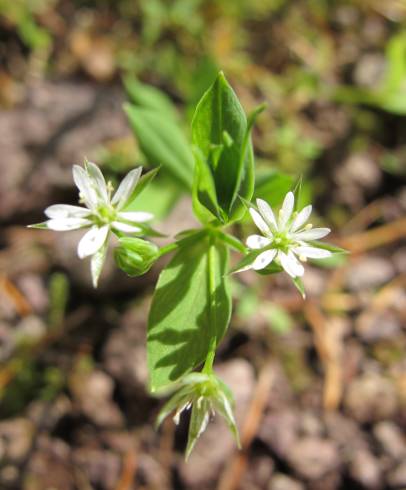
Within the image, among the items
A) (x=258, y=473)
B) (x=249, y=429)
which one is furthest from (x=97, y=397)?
(x=258, y=473)

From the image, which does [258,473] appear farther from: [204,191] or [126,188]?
[126,188]

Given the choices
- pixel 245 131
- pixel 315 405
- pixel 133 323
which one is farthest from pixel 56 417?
pixel 245 131

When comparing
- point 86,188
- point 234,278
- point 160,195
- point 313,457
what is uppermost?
point 86,188

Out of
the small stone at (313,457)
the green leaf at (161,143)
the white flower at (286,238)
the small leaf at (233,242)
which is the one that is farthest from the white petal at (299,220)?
the small stone at (313,457)

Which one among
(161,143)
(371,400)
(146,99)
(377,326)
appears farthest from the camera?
(377,326)

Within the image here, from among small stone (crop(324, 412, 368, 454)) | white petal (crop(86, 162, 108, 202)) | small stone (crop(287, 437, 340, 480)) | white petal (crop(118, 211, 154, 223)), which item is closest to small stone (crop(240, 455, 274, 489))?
small stone (crop(287, 437, 340, 480))

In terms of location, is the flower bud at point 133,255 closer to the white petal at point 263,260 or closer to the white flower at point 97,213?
the white flower at point 97,213

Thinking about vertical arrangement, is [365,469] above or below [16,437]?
above
